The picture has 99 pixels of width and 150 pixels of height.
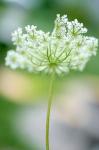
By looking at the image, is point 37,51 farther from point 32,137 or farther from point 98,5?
point 98,5

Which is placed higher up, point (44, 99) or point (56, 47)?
point (44, 99)

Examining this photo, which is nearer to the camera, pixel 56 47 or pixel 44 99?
pixel 56 47

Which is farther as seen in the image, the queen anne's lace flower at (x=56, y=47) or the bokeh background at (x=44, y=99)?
the bokeh background at (x=44, y=99)

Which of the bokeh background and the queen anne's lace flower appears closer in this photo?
the queen anne's lace flower
